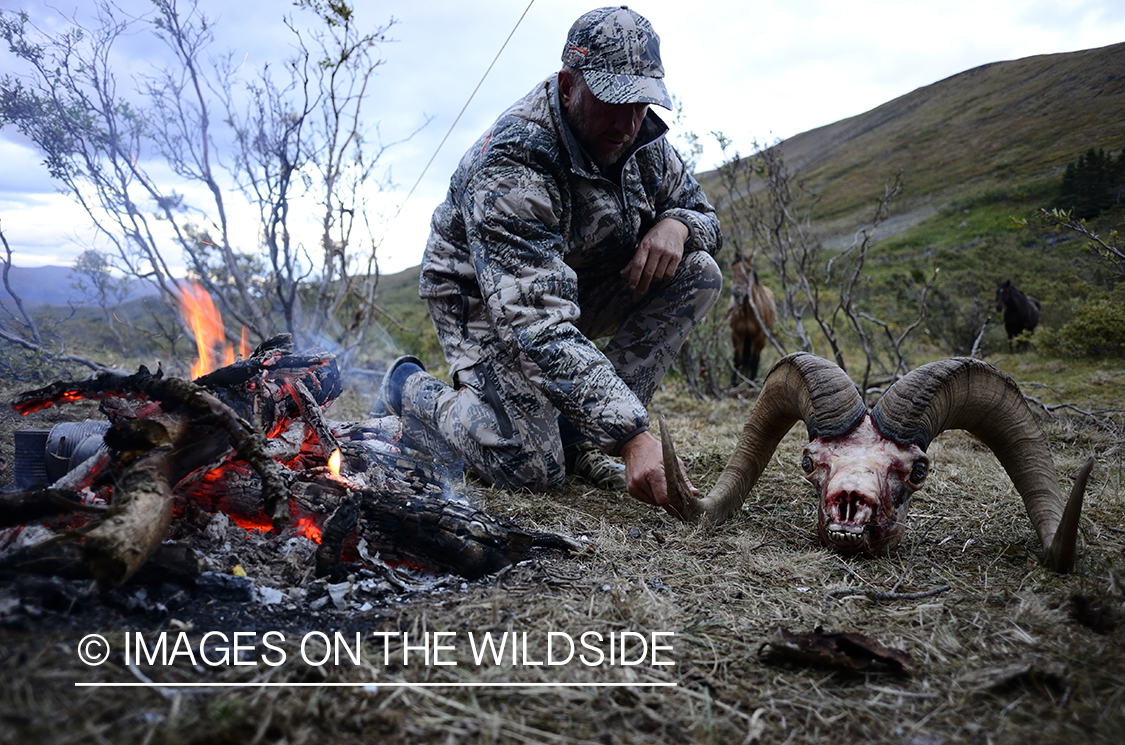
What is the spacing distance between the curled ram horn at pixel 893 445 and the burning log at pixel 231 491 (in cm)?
89

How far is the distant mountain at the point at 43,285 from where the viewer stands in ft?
13.7

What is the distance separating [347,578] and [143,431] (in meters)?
0.82

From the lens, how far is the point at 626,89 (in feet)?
9.05

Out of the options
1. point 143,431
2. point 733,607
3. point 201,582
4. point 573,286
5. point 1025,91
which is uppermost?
point 1025,91

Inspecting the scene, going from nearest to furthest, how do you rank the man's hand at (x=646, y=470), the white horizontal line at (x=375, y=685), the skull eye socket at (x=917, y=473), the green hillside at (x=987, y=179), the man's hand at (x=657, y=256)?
the white horizontal line at (x=375, y=685), the man's hand at (x=646, y=470), the skull eye socket at (x=917, y=473), the man's hand at (x=657, y=256), the green hillside at (x=987, y=179)

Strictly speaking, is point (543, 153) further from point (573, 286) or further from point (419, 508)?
point (419, 508)

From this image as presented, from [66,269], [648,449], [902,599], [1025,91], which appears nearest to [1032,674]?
[902,599]

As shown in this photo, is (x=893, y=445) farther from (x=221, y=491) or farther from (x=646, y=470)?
(x=221, y=491)

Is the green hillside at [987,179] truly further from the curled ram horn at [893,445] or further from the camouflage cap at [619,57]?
the camouflage cap at [619,57]

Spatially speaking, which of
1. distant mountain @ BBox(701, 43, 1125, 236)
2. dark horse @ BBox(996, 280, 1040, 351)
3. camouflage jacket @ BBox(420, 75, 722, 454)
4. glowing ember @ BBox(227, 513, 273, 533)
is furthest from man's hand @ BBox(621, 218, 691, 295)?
dark horse @ BBox(996, 280, 1040, 351)

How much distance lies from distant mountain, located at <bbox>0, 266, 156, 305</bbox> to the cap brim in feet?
13.0

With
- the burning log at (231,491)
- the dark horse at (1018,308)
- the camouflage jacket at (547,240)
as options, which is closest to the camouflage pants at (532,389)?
the camouflage jacket at (547,240)

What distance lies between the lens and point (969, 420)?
271 cm

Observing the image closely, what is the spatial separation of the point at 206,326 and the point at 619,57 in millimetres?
3575
